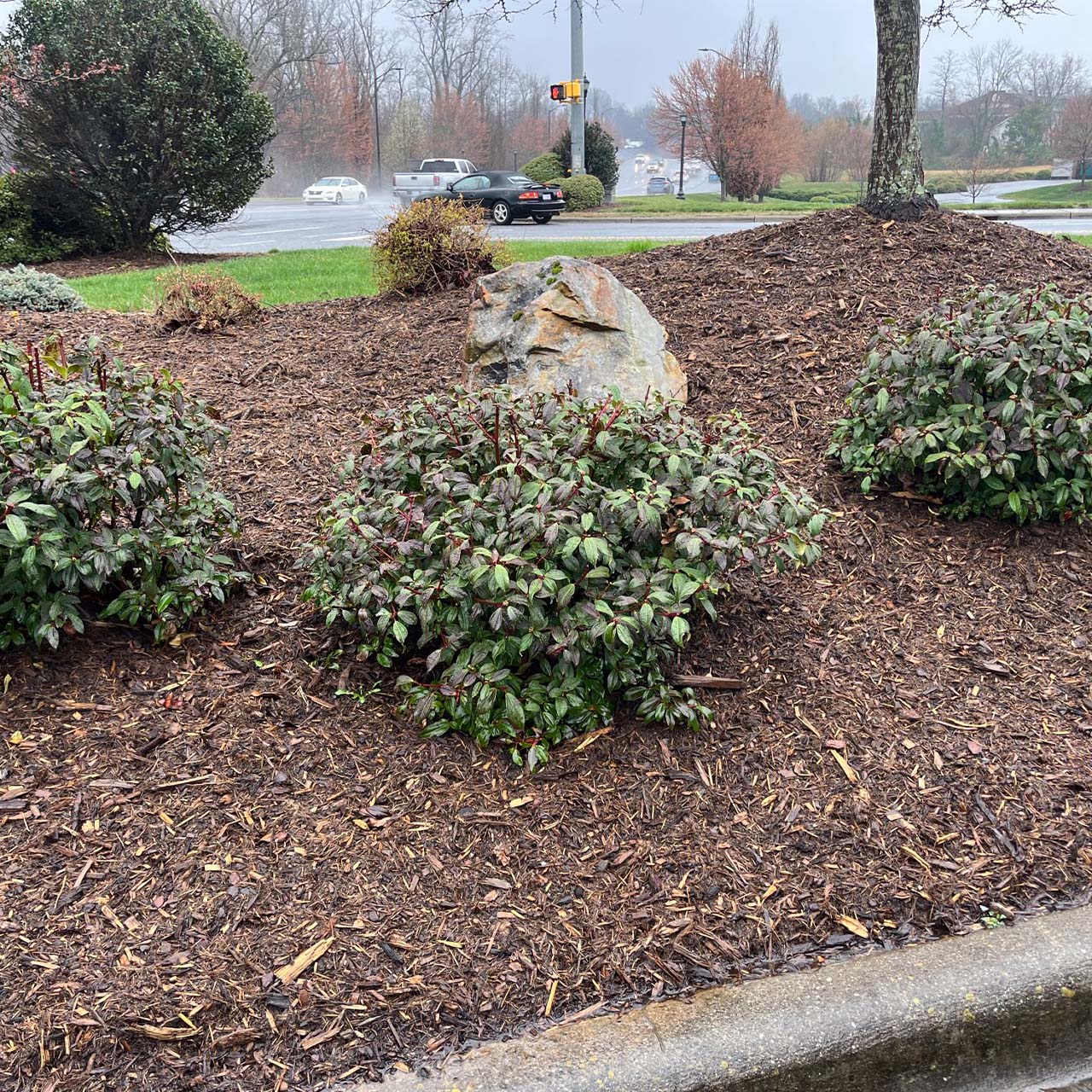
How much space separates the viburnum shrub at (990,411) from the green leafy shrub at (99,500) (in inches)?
107

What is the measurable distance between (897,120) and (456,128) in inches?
2441

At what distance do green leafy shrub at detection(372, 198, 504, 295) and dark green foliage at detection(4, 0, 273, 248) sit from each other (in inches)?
331

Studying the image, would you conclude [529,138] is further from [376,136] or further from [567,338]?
[567,338]

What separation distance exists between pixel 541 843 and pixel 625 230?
69.7 feet

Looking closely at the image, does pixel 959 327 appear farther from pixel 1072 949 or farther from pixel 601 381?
pixel 1072 949

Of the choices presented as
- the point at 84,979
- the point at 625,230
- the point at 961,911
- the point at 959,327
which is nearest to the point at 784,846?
the point at 961,911

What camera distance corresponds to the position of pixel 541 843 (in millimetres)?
2607

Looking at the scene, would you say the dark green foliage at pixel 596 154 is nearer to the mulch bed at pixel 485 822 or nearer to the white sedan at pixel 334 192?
the white sedan at pixel 334 192

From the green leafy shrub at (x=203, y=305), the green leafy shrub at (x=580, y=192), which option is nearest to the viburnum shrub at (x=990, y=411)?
the green leafy shrub at (x=203, y=305)

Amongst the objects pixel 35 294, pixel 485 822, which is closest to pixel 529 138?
pixel 35 294

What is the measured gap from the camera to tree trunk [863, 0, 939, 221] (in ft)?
20.0

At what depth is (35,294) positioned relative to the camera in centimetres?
782

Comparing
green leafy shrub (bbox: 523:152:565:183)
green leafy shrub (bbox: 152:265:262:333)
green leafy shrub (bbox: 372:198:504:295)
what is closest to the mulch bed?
green leafy shrub (bbox: 152:265:262:333)

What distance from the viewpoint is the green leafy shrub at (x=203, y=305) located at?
661 cm
